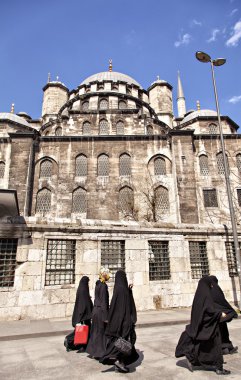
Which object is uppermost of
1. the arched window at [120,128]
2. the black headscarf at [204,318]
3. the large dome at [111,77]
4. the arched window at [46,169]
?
the large dome at [111,77]

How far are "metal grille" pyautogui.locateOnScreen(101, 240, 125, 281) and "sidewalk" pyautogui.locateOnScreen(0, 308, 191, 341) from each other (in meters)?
1.59

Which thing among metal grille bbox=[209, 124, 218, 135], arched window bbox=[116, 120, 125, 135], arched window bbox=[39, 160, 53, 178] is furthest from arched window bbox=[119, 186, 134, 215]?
metal grille bbox=[209, 124, 218, 135]

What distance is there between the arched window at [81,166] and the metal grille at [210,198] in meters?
10.1

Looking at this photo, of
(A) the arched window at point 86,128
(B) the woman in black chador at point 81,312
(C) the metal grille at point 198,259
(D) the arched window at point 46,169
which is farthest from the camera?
(A) the arched window at point 86,128

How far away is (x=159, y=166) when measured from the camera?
73.2 ft

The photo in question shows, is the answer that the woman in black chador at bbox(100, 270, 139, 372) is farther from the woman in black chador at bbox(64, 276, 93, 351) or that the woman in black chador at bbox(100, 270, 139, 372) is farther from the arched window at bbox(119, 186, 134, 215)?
the arched window at bbox(119, 186, 134, 215)

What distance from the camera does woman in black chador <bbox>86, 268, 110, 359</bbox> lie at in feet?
13.8

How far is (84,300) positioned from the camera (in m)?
4.79

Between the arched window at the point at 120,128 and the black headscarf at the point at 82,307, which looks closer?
the black headscarf at the point at 82,307

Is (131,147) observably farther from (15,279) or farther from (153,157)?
(15,279)

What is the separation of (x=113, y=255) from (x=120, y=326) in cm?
500

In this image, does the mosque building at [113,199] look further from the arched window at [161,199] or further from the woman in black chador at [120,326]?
the woman in black chador at [120,326]

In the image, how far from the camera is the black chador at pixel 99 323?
4.23 m

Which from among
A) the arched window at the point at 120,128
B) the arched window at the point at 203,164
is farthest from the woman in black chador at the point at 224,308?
the arched window at the point at 120,128
